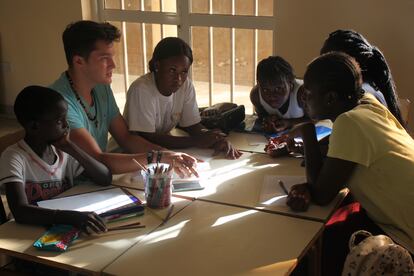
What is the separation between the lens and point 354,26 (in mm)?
3445

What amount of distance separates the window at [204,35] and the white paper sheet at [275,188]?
1903mm

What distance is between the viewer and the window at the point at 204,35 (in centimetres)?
398

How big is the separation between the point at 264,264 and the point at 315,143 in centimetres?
72

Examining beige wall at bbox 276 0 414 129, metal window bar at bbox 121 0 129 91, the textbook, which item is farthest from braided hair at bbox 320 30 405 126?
metal window bar at bbox 121 0 129 91

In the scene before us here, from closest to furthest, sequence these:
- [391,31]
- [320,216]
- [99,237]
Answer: [99,237] → [320,216] → [391,31]

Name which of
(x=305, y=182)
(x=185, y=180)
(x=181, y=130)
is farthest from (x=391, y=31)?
(x=185, y=180)

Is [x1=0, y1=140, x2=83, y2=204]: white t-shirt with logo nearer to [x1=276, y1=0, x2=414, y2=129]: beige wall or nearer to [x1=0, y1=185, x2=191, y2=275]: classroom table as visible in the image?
[x1=0, y1=185, x2=191, y2=275]: classroom table

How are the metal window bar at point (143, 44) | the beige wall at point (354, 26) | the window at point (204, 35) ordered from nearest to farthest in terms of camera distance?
the beige wall at point (354, 26) < the window at point (204, 35) < the metal window bar at point (143, 44)

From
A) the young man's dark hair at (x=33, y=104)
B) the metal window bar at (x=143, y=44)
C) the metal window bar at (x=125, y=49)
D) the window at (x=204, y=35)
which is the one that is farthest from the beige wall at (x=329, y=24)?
the young man's dark hair at (x=33, y=104)

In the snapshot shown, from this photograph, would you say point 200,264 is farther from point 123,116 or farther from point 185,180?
point 123,116

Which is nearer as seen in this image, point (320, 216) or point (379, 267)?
point (379, 267)

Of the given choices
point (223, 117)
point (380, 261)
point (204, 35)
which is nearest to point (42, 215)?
point (380, 261)

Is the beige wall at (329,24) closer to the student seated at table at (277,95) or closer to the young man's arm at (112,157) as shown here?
the student seated at table at (277,95)

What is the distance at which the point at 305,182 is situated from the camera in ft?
6.66
